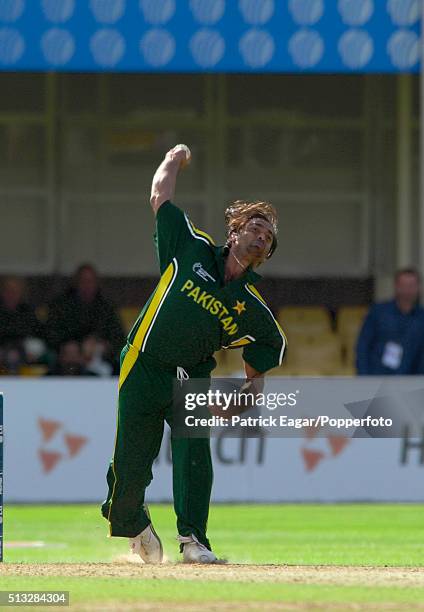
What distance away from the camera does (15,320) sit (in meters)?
16.7

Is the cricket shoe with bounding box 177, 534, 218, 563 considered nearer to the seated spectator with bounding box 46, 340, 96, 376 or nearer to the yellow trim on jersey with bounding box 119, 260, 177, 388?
the yellow trim on jersey with bounding box 119, 260, 177, 388

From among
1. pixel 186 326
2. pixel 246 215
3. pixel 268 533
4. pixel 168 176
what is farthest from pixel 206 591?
pixel 268 533

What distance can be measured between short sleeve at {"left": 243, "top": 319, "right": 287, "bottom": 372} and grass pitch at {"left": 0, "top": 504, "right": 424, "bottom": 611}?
106 cm

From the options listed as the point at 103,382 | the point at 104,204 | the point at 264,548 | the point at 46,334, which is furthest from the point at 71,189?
the point at 264,548

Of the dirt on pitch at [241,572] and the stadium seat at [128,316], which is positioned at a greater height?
the stadium seat at [128,316]

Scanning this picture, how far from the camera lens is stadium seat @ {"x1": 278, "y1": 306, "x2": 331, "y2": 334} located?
2002 cm

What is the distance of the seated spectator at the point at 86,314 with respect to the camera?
634 inches

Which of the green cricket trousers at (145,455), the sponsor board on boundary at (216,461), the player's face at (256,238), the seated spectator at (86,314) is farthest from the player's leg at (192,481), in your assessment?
the seated spectator at (86,314)

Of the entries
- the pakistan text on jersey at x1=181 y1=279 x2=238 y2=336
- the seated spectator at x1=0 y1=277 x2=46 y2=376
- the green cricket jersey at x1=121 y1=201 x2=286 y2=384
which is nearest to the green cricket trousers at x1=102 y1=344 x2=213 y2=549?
the green cricket jersey at x1=121 y1=201 x2=286 y2=384

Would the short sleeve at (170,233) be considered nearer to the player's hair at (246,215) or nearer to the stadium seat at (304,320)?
the player's hair at (246,215)

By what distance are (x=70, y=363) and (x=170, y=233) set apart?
7.83 metres

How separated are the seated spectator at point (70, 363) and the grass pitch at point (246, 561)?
6.16 ft

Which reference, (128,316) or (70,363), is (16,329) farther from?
(128,316)

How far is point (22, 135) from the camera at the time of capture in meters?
21.5
